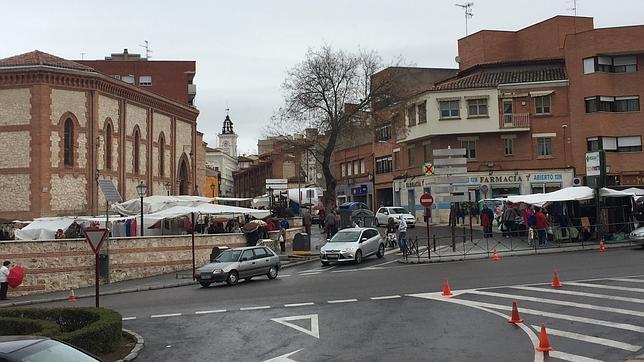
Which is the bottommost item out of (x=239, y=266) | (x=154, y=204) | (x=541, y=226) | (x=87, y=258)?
(x=239, y=266)

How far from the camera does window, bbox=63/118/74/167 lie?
133 ft

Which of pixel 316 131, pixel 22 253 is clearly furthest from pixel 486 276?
pixel 316 131

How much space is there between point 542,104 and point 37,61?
37393mm

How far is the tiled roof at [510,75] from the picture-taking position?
5081cm

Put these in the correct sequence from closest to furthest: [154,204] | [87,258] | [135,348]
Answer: [135,348]
[87,258]
[154,204]

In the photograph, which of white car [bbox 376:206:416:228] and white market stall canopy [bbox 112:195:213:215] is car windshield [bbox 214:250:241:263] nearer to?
white market stall canopy [bbox 112:195:213:215]

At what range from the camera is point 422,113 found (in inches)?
2071

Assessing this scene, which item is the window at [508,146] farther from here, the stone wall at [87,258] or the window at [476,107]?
the stone wall at [87,258]

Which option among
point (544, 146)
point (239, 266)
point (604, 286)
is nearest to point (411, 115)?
point (544, 146)

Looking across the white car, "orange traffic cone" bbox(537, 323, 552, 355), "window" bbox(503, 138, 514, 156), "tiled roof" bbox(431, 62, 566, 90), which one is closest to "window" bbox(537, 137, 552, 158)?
"window" bbox(503, 138, 514, 156)

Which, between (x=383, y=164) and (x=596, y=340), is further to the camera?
(x=383, y=164)

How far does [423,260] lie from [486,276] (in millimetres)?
6509

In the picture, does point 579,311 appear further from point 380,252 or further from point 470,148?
point 470,148

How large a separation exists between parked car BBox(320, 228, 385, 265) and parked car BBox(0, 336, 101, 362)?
73.8 ft
